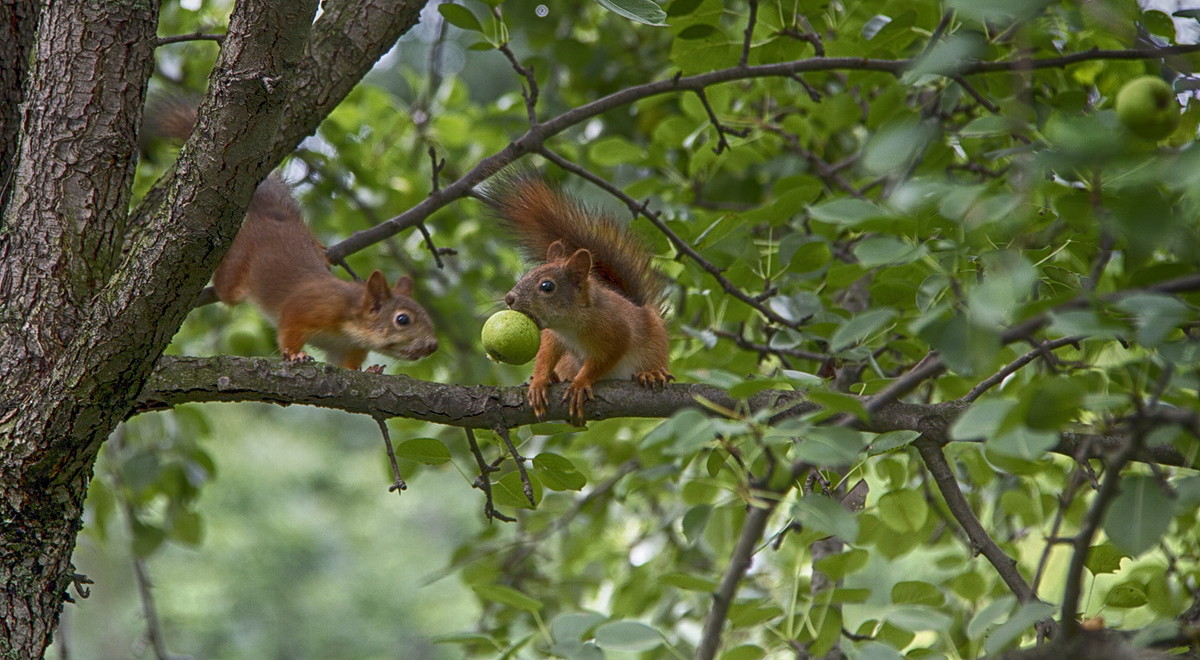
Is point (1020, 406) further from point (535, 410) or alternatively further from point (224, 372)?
point (224, 372)

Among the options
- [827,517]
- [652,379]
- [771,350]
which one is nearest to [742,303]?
[771,350]

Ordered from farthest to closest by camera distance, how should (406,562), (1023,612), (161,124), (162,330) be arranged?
(406,562) < (161,124) < (162,330) < (1023,612)

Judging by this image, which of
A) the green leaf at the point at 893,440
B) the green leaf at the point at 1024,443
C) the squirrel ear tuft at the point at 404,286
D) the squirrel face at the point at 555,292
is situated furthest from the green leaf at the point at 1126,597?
the squirrel ear tuft at the point at 404,286

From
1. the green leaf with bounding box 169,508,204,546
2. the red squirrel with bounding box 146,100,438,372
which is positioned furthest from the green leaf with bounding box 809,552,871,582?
the green leaf with bounding box 169,508,204,546

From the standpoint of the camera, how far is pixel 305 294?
9.68 feet

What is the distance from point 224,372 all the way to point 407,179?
179 cm

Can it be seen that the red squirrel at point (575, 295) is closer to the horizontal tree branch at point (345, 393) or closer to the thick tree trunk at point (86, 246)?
the horizontal tree branch at point (345, 393)

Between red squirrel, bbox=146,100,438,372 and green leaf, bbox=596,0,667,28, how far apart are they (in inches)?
65.2

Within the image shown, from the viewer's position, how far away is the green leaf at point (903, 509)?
2166 mm

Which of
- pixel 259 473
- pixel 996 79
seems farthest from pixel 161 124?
pixel 259 473

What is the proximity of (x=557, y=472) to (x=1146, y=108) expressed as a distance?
3.48 feet

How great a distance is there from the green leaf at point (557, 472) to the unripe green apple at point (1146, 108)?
3.30ft

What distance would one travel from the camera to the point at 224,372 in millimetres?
1713

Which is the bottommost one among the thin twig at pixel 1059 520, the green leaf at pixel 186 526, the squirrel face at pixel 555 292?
the thin twig at pixel 1059 520
